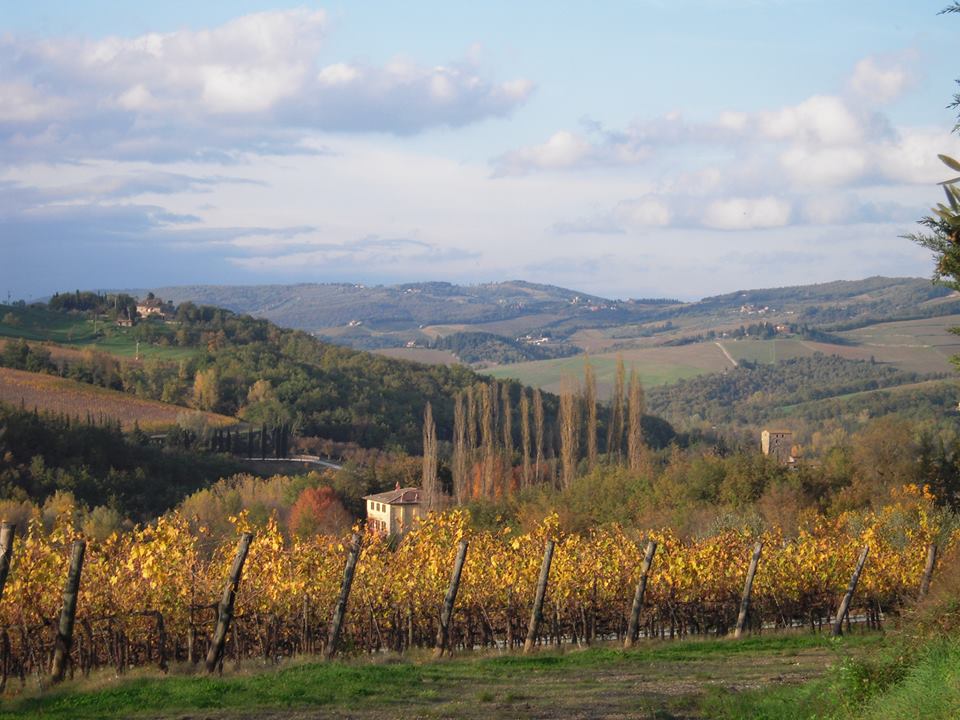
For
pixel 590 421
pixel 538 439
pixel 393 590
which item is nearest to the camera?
pixel 393 590

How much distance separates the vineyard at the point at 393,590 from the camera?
13453mm

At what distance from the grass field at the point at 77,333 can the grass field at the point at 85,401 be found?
19.4 m

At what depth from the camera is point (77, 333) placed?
11069 centimetres

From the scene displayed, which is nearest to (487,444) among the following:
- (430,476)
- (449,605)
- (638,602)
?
(430,476)

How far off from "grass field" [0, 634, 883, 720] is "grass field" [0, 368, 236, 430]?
202ft

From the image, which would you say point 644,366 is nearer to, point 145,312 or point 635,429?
point 145,312

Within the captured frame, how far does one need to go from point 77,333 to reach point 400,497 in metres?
67.9

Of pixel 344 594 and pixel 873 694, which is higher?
pixel 873 694

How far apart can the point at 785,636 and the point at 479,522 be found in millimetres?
→ 28033


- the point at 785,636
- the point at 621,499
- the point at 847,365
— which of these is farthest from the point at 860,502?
the point at 847,365

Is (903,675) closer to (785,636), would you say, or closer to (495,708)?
(495,708)

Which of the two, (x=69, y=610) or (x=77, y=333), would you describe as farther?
(x=77, y=333)

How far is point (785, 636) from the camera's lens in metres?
17.1

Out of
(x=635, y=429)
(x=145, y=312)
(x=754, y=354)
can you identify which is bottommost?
(x=635, y=429)
